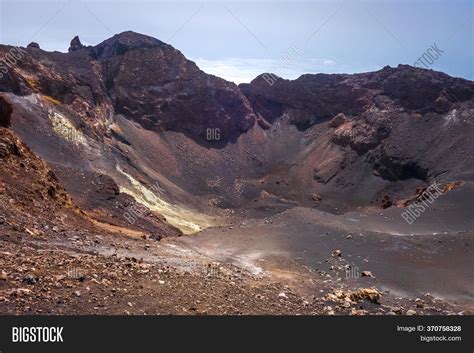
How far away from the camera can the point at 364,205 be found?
153ft

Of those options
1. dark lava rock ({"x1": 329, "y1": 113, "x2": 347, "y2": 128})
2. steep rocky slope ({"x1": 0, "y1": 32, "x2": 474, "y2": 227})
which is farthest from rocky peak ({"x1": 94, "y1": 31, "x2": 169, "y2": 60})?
dark lava rock ({"x1": 329, "y1": 113, "x2": 347, "y2": 128})

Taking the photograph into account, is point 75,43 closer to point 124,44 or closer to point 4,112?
point 124,44

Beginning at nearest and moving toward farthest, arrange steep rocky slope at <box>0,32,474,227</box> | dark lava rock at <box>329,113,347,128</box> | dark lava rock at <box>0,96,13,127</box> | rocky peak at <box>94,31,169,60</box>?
1. dark lava rock at <box>0,96,13,127</box>
2. steep rocky slope at <box>0,32,474,227</box>
3. rocky peak at <box>94,31,169,60</box>
4. dark lava rock at <box>329,113,347,128</box>

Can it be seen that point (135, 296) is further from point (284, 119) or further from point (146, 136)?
point (284, 119)

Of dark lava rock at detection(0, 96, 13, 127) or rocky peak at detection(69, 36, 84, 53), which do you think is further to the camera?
rocky peak at detection(69, 36, 84, 53)

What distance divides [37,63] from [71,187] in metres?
20.3

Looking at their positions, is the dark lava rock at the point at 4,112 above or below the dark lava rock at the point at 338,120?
below

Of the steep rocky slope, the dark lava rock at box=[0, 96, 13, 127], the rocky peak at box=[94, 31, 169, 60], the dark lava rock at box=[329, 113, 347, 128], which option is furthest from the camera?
the dark lava rock at box=[329, 113, 347, 128]

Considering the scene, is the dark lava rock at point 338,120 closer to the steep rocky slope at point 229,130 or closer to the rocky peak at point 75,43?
the steep rocky slope at point 229,130

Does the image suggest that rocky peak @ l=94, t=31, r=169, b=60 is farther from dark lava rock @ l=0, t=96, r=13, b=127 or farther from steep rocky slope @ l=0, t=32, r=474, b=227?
dark lava rock @ l=0, t=96, r=13, b=127

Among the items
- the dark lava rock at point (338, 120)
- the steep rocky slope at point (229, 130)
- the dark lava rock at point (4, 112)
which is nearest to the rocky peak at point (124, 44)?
the steep rocky slope at point (229, 130)

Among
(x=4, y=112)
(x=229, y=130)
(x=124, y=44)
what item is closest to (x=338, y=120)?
(x=229, y=130)

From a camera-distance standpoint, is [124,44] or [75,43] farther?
[75,43]
